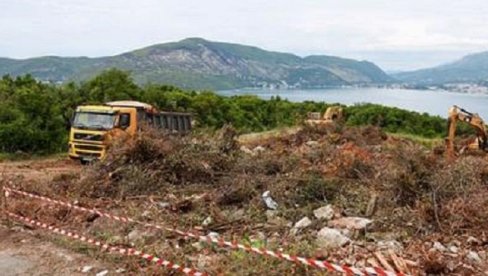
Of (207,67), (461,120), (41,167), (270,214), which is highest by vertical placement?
(461,120)

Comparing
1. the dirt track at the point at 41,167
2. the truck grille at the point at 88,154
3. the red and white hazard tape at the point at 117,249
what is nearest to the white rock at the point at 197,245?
the red and white hazard tape at the point at 117,249

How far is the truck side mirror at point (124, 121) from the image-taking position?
58.8 feet

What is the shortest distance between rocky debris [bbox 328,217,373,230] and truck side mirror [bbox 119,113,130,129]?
398 inches

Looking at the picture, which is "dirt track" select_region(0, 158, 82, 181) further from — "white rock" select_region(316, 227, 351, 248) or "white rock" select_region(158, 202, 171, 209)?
"white rock" select_region(316, 227, 351, 248)

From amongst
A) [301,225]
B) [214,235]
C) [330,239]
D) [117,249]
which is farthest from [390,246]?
[117,249]

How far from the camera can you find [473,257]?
7.50 meters

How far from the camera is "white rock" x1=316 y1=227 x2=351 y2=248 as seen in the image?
7909mm

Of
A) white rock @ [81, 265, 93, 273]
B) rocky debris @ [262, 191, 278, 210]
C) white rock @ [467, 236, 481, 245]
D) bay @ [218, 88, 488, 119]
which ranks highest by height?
white rock @ [467, 236, 481, 245]

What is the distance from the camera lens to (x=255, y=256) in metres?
7.07

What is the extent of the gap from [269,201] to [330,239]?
7.99ft

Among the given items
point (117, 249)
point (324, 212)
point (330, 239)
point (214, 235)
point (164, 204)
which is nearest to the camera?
point (117, 249)

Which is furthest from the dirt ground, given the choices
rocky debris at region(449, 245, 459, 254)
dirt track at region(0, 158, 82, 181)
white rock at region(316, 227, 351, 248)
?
dirt track at region(0, 158, 82, 181)

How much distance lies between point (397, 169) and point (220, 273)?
4.88m

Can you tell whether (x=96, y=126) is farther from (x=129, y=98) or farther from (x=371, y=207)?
(x=129, y=98)
